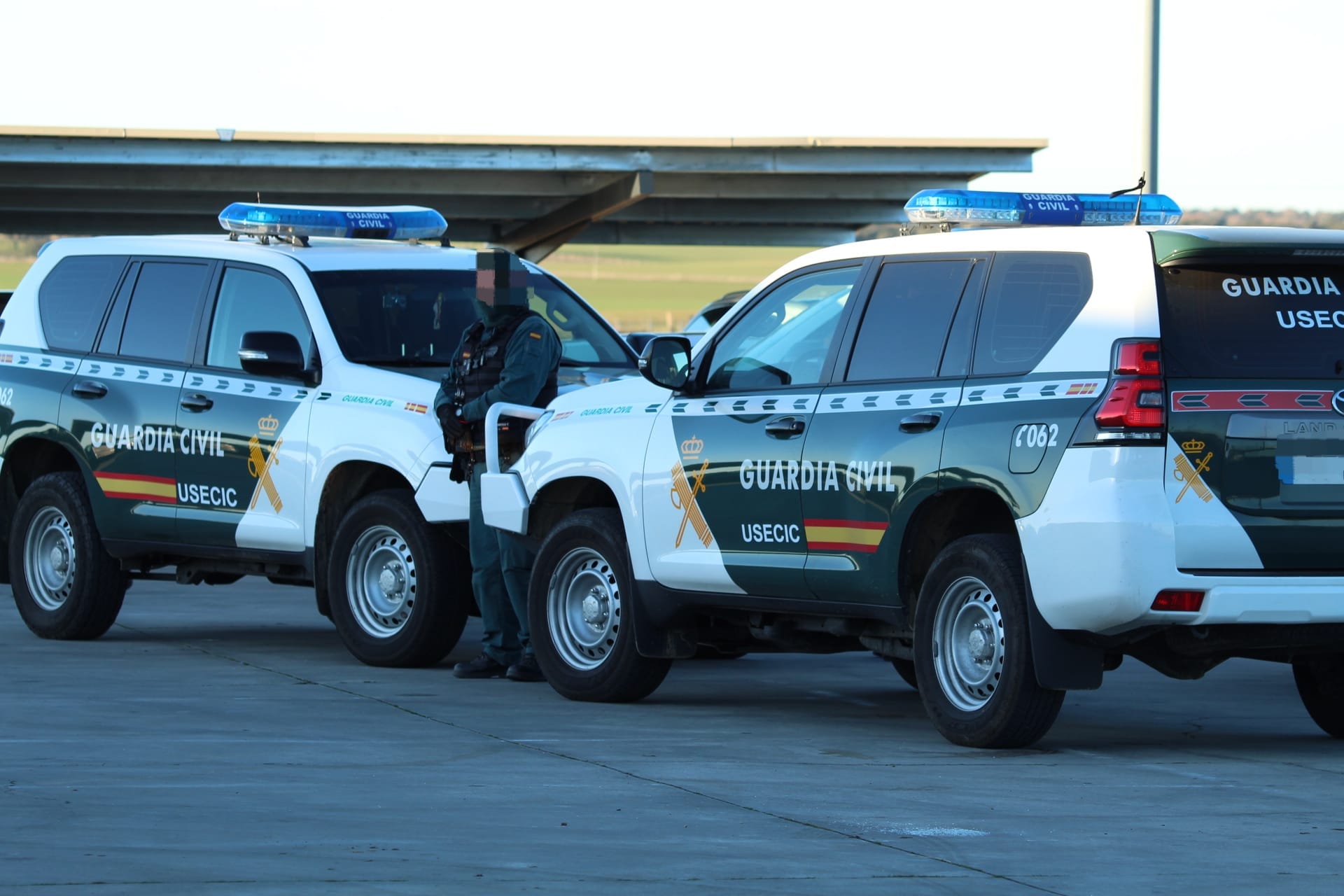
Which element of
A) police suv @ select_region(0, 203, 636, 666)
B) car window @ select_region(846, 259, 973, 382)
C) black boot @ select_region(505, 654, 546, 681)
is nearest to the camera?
car window @ select_region(846, 259, 973, 382)

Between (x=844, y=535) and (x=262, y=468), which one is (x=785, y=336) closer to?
(x=844, y=535)

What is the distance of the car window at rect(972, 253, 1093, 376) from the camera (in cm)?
827

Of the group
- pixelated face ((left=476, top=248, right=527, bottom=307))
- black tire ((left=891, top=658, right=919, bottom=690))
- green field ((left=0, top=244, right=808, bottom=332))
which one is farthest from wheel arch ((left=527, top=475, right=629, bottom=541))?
green field ((left=0, top=244, right=808, bottom=332))

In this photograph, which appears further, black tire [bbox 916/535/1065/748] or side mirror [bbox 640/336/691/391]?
side mirror [bbox 640/336/691/391]

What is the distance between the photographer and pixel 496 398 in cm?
1065

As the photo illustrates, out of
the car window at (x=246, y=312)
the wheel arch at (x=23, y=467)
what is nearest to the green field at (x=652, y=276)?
the wheel arch at (x=23, y=467)

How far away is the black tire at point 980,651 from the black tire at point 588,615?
5.71 ft

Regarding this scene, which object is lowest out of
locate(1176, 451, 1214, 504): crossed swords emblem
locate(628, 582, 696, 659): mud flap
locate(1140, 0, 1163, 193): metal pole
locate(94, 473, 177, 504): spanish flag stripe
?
locate(628, 582, 696, 659): mud flap

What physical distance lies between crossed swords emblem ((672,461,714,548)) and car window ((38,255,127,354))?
437 cm

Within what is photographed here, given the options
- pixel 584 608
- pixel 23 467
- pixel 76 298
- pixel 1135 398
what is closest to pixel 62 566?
pixel 23 467

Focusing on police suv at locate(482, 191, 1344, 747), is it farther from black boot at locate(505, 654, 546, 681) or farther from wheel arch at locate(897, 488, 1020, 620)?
black boot at locate(505, 654, 546, 681)

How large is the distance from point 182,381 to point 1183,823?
263 inches

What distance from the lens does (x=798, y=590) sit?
30.3 ft

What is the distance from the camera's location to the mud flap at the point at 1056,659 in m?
8.16
